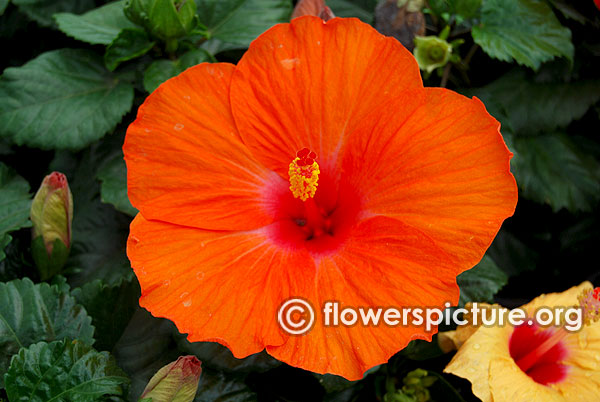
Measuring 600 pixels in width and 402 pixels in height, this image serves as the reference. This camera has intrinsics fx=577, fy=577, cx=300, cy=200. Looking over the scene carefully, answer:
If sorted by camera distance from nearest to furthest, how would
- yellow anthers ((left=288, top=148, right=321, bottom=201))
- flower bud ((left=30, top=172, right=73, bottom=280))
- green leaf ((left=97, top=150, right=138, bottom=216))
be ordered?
yellow anthers ((left=288, top=148, right=321, bottom=201))
flower bud ((left=30, top=172, right=73, bottom=280))
green leaf ((left=97, top=150, right=138, bottom=216))

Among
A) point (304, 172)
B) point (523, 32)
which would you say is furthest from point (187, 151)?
point (523, 32)

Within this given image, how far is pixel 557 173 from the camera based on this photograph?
1.27 m

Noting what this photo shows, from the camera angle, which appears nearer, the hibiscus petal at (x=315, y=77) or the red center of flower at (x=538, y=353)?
the hibiscus petal at (x=315, y=77)

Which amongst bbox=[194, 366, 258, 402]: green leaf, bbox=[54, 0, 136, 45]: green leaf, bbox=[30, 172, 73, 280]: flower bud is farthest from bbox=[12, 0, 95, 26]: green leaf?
bbox=[194, 366, 258, 402]: green leaf

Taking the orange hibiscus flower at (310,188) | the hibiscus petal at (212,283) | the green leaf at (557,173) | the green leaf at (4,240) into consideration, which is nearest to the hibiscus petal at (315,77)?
the orange hibiscus flower at (310,188)

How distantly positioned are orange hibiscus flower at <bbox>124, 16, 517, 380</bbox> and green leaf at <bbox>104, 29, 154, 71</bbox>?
11.7 inches

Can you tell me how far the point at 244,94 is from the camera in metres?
0.81

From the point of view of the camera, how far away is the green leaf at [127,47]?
1.04 meters

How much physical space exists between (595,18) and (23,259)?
124 centimetres

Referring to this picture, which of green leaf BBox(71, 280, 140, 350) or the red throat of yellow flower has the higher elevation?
green leaf BBox(71, 280, 140, 350)

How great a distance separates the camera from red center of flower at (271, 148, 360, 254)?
82 cm

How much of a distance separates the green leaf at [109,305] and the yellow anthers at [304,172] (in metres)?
0.33

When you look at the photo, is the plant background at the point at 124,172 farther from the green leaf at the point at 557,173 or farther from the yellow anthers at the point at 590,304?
the yellow anthers at the point at 590,304

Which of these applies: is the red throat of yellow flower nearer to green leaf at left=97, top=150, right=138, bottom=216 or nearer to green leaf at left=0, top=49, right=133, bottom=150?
green leaf at left=97, top=150, right=138, bottom=216
